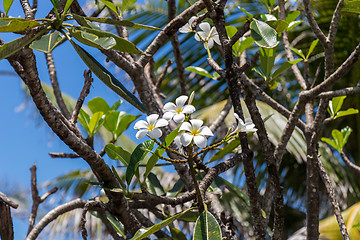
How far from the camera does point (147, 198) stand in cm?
70

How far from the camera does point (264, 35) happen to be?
61 centimetres

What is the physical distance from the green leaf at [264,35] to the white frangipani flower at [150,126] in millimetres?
178

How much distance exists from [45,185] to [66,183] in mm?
280

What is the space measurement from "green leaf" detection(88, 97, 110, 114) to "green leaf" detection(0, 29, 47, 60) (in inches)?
15.3

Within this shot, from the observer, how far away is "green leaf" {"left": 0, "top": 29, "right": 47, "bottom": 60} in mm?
486

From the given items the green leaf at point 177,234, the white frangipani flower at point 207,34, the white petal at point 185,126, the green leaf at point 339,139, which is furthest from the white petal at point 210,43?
the green leaf at point 339,139

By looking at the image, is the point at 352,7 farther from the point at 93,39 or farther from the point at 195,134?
the point at 93,39

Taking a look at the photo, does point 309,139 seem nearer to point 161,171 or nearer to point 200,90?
point 200,90

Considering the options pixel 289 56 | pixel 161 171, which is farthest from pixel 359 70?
pixel 289 56

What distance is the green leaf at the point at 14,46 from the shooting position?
486mm

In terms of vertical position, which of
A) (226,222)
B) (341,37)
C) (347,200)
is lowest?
(347,200)

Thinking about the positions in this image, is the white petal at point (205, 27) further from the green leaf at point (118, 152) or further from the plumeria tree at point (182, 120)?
the green leaf at point (118, 152)

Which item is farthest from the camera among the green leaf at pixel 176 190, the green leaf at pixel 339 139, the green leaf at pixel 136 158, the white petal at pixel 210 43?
the green leaf at pixel 339 139

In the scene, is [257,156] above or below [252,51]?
below
